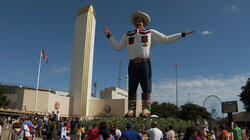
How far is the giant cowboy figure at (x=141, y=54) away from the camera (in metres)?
11.1

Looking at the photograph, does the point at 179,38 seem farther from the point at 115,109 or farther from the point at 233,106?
the point at 115,109

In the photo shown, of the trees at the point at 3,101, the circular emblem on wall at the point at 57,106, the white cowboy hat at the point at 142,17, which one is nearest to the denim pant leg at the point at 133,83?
the white cowboy hat at the point at 142,17

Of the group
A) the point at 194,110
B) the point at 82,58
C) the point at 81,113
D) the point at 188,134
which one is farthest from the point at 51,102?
the point at 194,110

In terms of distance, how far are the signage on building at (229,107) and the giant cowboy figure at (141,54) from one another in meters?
17.9

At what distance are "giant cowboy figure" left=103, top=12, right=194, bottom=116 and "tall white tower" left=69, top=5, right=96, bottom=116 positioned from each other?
20.9 metres

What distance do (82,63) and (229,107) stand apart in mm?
20223

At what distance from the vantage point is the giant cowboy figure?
1106 centimetres

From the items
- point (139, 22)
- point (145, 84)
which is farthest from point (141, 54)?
point (139, 22)

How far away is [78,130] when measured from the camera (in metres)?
11.1

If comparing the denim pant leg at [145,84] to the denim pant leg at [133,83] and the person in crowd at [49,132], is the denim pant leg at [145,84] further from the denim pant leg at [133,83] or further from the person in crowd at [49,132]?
the person in crowd at [49,132]

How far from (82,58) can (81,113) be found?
797 cm

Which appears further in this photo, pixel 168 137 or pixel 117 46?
pixel 117 46

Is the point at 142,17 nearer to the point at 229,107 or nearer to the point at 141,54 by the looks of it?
the point at 141,54

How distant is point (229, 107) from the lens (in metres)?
25.6
